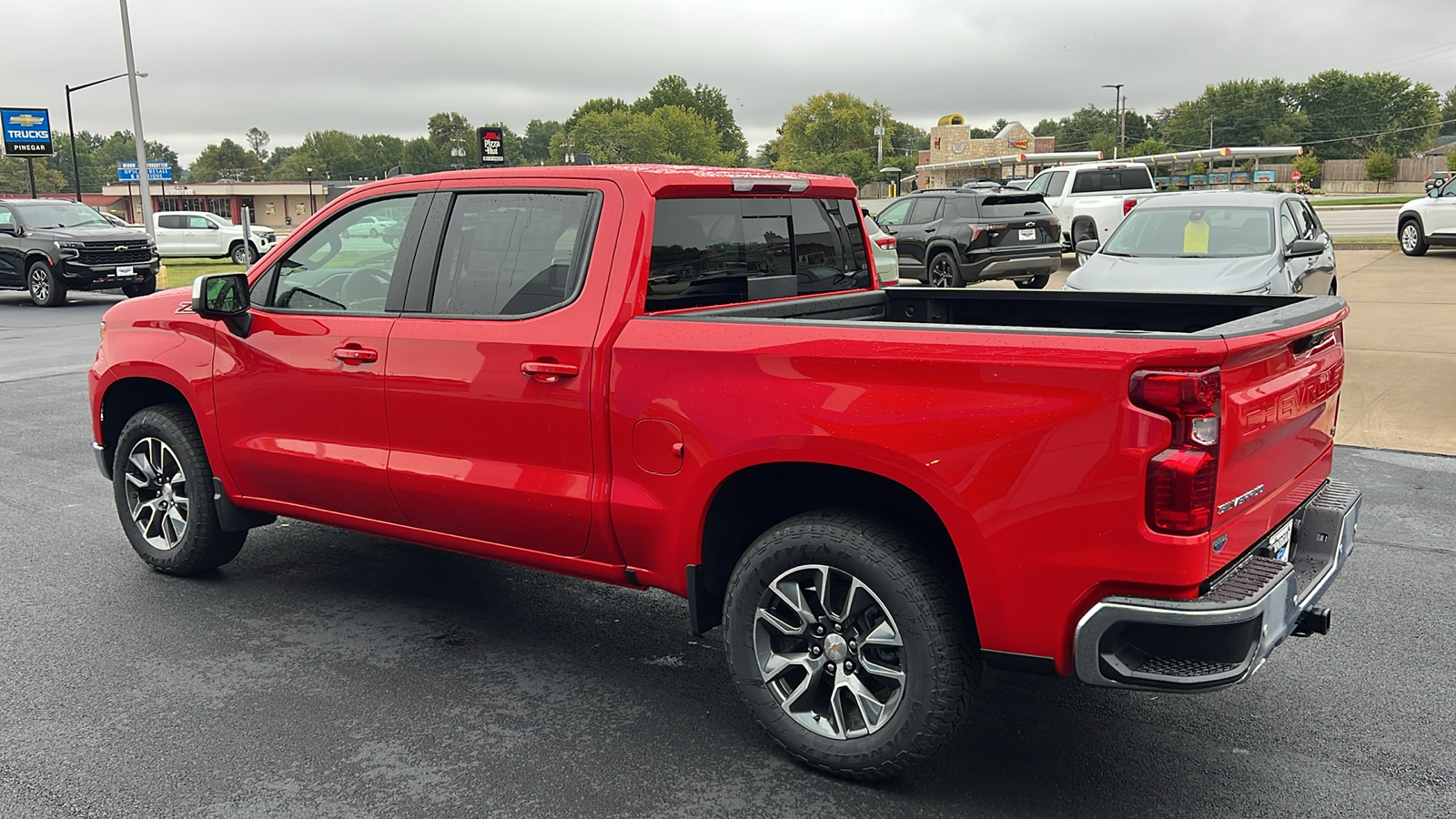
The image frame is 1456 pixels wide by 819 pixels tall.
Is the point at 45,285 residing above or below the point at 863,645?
above

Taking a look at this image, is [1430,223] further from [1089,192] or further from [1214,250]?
[1214,250]

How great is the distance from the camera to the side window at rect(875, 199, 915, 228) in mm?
19922

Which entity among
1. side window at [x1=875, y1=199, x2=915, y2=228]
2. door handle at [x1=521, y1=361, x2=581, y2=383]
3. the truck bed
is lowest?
door handle at [x1=521, y1=361, x2=581, y2=383]

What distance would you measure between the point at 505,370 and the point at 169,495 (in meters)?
2.37

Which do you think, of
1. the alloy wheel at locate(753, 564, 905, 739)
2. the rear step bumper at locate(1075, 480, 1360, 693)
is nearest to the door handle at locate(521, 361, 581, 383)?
the alloy wheel at locate(753, 564, 905, 739)

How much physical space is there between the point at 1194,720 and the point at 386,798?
2.62 m

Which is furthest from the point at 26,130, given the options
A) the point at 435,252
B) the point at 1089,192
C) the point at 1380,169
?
the point at 1380,169

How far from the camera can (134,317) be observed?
5.25 m

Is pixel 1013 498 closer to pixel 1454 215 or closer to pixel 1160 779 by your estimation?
pixel 1160 779

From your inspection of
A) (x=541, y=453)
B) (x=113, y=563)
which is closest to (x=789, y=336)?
(x=541, y=453)

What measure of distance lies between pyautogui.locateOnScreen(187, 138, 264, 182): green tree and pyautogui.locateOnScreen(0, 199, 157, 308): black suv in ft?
501

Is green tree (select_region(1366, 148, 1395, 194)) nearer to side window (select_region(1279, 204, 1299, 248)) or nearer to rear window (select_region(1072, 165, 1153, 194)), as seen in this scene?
rear window (select_region(1072, 165, 1153, 194))

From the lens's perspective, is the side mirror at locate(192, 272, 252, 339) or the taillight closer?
the taillight

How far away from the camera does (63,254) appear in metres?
20.9
